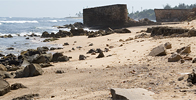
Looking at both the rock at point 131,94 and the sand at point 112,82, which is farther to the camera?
the sand at point 112,82

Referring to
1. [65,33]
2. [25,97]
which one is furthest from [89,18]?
[25,97]

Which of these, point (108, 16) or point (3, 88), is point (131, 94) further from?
point (108, 16)

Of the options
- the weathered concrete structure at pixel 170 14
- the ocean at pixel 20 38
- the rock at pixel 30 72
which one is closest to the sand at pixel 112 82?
the rock at pixel 30 72

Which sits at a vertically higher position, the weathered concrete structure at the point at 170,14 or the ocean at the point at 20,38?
the weathered concrete structure at the point at 170,14

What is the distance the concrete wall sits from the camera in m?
33.1

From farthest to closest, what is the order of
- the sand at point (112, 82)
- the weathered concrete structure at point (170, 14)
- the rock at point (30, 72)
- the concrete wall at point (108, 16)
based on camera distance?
the weathered concrete structure at point (170, 14) → the concrete wall at point (108, 16) → the rock at point (30, 72) → the sand at point (112, 82)

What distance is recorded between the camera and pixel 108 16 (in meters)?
34.0

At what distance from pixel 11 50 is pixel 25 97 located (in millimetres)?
10867

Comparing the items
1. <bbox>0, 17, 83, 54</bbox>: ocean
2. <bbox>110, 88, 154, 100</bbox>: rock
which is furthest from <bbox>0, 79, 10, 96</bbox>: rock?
<bbox>0, 17, 83, 54</bbox>: ocean

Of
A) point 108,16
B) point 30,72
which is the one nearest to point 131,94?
point 30,72

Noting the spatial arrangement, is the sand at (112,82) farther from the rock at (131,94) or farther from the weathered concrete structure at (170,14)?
the weathered concrete structure at (170,14)

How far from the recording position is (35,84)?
591cm

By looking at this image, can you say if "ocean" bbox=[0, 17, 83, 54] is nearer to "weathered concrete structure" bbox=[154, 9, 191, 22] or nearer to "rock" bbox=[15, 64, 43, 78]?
"rock" bbox=[15, 64, 43, 78]

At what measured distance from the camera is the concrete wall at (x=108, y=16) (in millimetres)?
33125
